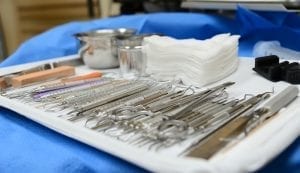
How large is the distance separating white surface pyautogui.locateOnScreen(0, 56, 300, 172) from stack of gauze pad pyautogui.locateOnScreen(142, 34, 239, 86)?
0.51 feet

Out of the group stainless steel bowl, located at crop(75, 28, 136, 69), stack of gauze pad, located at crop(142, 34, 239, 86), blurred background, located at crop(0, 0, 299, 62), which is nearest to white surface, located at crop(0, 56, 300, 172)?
stack of gauze pad, located at crop(142, 34, 239, 86)

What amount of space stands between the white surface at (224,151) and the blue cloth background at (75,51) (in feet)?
0.06

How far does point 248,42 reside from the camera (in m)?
0.93

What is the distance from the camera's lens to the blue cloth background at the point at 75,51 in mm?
415

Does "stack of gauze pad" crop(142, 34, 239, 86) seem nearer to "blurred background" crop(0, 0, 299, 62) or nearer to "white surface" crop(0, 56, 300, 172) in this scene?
"white surface" crop(0, 56, 300, 172)

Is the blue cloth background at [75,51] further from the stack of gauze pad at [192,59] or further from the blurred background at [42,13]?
the blurred background at [42,13]

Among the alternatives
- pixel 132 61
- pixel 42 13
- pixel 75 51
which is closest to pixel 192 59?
pixel 132 61

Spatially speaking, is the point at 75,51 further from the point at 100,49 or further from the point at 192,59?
the point at 192,59

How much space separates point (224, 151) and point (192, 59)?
27 centimetres

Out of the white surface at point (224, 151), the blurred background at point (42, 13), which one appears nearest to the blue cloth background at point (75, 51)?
the white surface at point (224, 151)

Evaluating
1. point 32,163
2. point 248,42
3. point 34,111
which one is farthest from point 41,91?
point 248,42

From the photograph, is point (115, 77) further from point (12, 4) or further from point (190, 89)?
point (12, 4)

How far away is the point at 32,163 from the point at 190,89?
0.27 m

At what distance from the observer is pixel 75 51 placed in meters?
0.98
